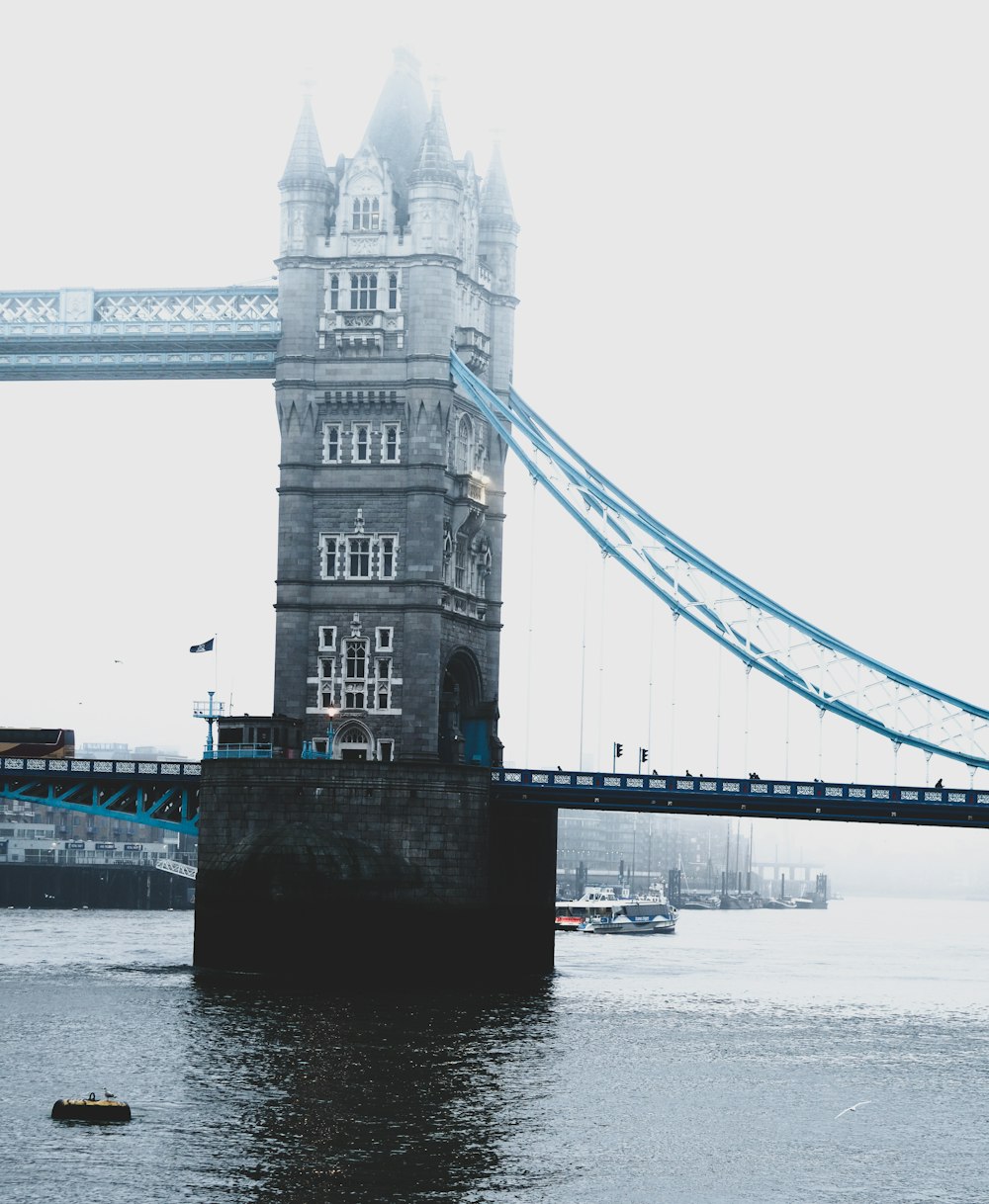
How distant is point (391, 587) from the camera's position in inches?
4016

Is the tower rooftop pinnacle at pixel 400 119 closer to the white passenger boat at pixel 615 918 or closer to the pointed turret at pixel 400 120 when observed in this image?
the pointed turret at pixel 400 120

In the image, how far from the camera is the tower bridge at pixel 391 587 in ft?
307

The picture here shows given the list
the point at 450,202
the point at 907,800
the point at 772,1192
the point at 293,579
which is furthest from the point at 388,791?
the point at 772,1192

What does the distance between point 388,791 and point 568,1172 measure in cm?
4447

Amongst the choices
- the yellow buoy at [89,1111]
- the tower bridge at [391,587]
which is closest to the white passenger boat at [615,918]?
the tower bridge at [391,587]

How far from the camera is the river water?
49750 millimetres

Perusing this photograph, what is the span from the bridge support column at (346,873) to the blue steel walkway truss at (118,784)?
754 centimetres

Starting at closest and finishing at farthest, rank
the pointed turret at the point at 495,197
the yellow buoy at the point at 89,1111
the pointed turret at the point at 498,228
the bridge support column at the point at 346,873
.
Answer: the yellow buoy at the point at 89,1111
the bridge support column at the point at 346,873
the pointed turret at the point at 498,228
the pointed turret at the point at 495,197

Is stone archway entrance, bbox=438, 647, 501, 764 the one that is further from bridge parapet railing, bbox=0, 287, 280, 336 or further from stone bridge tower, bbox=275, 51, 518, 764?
bridge parapet railing, bbox=0, 287, 280, 336

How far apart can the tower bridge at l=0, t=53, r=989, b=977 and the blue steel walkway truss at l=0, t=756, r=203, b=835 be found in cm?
25

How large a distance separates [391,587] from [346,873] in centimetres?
1609

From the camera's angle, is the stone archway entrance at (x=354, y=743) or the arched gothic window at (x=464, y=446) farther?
the arched gothic window at (x=464, y=446)

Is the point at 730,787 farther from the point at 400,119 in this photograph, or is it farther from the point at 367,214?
the point at 400,119

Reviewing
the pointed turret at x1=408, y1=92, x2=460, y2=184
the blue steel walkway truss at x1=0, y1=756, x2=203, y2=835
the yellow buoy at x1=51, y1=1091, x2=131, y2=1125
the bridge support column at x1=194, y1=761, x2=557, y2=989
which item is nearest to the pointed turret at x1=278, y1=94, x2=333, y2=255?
the pointed turret at x1=408, y1=92, x2=460, y2=184
